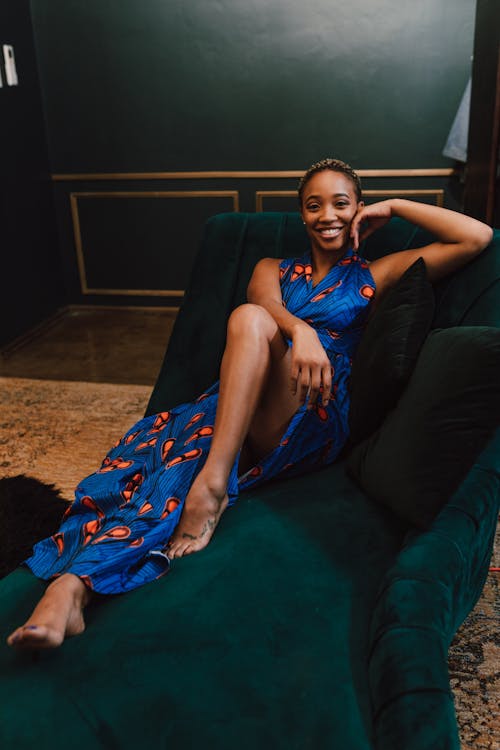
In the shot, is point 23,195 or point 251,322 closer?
point 251,322

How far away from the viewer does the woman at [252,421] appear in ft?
4.15

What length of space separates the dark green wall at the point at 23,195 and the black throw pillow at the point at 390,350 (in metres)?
2.76

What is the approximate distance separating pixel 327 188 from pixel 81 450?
1.41 metres

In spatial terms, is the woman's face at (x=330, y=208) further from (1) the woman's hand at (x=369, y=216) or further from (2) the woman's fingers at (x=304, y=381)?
(2) the woman's fingers at (x=304, y=381)

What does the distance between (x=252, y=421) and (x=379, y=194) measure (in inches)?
102

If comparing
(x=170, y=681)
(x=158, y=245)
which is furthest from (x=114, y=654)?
(x=158, y=245)

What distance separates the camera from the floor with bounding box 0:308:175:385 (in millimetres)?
3424

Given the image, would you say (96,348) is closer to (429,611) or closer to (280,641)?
(280,641)

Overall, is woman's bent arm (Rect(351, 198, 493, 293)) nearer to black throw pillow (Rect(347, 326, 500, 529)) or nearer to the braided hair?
the braided hair

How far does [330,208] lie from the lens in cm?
176

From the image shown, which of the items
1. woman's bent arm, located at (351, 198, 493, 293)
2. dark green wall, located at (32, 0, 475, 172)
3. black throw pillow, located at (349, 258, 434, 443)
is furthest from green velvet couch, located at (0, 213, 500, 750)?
dark green wall, located at (32, 0, 475, 172)

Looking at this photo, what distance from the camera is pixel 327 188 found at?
1.76 meters

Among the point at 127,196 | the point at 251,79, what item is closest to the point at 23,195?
the point at 127,196

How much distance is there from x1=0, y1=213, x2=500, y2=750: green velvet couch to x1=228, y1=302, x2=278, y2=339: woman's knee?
391 millimetres
